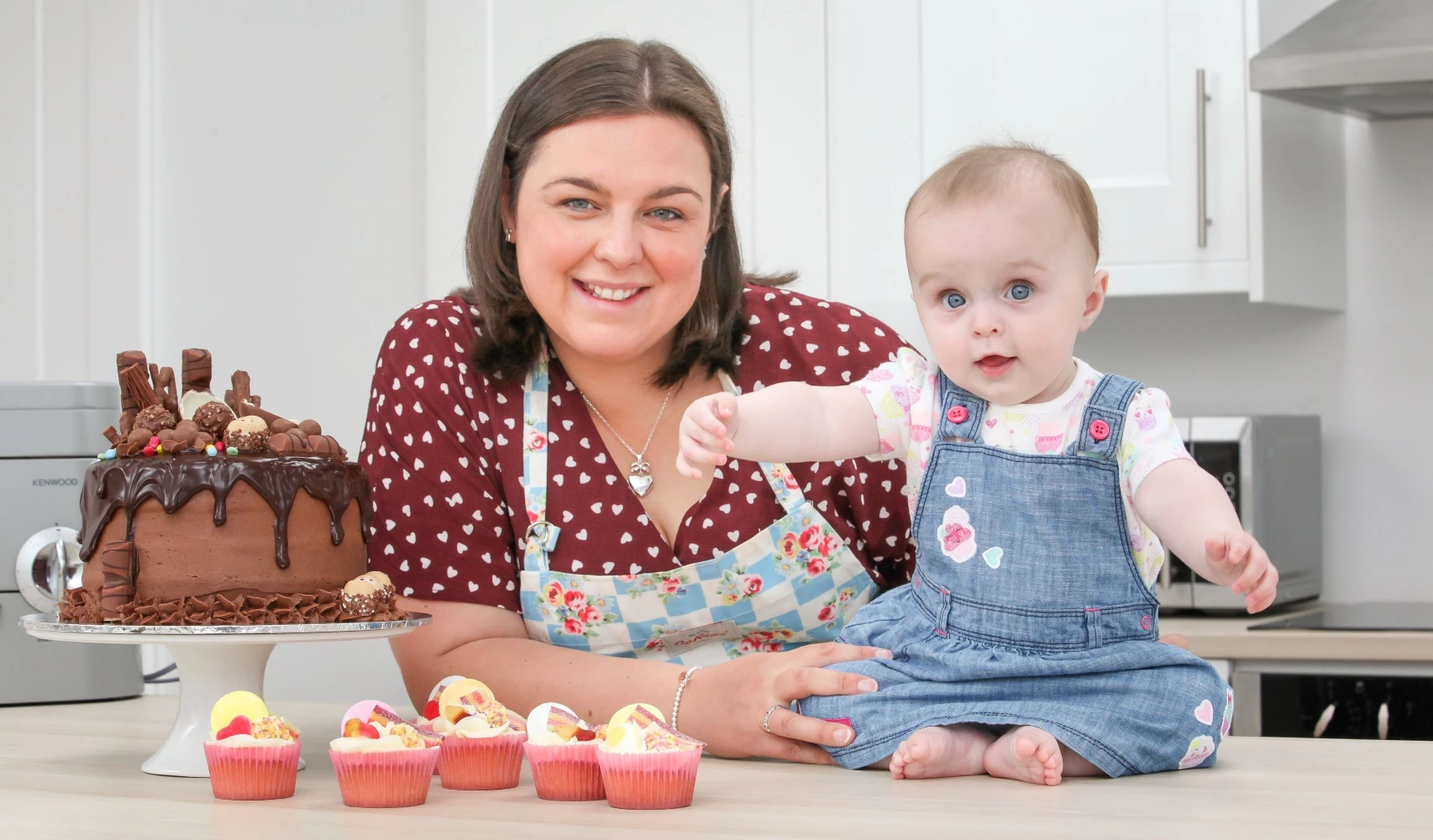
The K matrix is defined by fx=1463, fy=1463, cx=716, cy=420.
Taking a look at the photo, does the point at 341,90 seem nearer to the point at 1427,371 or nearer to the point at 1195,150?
the point at 1195,150

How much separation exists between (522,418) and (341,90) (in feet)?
6.34

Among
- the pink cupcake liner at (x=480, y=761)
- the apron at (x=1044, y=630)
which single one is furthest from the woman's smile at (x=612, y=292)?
the pink cupcake liner at (x=480, y=761)

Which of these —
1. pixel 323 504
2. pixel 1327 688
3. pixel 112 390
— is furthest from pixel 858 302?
pixel 323 504

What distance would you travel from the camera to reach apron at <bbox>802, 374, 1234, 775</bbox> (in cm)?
104

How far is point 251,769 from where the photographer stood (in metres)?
0.95

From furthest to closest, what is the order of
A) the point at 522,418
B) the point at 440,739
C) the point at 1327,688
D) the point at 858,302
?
the point at 858,302, the point at 1327,688, the point at 522,418, the point at 440,739

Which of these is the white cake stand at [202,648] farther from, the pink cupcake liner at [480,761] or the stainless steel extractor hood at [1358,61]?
the stainless steel extractor hood at [1358,61]

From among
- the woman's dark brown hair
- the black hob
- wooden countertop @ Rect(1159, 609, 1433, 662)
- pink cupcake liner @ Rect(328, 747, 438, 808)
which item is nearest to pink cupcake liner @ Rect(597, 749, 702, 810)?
pink cupcake liner @ Rect(328, 747, 438, 808)

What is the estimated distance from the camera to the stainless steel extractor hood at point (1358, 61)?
2.28 m

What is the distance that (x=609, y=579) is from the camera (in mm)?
1456

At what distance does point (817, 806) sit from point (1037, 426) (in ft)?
1.13

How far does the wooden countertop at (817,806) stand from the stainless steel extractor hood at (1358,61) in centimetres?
145

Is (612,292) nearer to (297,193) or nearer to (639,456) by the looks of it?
(639,456)

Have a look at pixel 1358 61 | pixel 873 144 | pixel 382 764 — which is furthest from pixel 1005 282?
pixel 873 144
